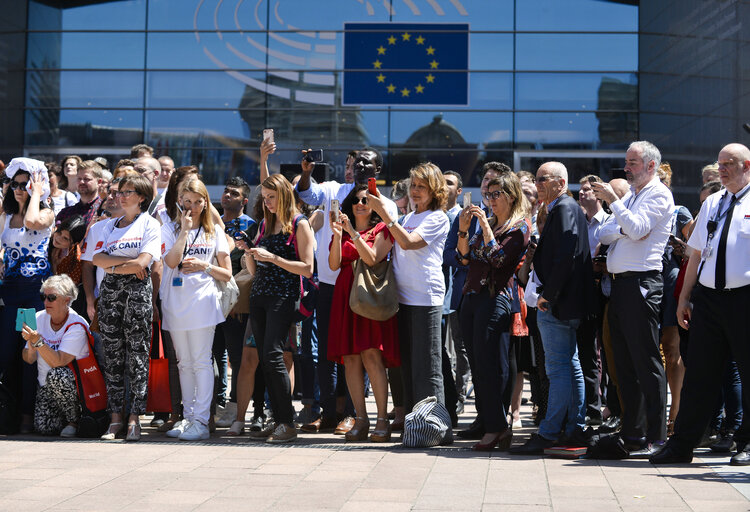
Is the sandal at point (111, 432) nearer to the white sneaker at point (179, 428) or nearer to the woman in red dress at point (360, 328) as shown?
the white sneaker at point (179, 428)

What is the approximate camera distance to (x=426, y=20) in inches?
885

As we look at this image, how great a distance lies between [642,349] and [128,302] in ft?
12.4

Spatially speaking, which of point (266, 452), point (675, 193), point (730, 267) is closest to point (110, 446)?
point (266, 452)

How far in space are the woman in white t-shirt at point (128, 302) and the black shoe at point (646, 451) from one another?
142 inches

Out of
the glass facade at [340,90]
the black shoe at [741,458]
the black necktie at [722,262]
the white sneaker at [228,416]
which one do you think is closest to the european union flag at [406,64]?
Result: the glass facade at [340,90]

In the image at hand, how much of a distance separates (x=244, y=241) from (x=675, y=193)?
14510mm

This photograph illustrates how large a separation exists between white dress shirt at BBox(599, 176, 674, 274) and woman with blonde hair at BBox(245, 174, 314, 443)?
90.7 inches

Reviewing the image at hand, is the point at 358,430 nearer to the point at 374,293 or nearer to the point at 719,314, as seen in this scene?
the point at 374,293

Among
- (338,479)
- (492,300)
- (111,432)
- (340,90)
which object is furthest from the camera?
(340,90)

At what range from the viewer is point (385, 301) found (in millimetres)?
7250

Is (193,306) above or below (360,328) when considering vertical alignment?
above

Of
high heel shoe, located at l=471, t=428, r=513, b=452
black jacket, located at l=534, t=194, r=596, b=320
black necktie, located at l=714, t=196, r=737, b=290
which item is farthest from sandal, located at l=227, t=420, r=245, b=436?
black necktie, located at l=714, t=196, r=737, b=290

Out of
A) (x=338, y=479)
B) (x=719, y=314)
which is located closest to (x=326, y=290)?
(x=338, y=479)

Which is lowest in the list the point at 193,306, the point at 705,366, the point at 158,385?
the point at 158,385
